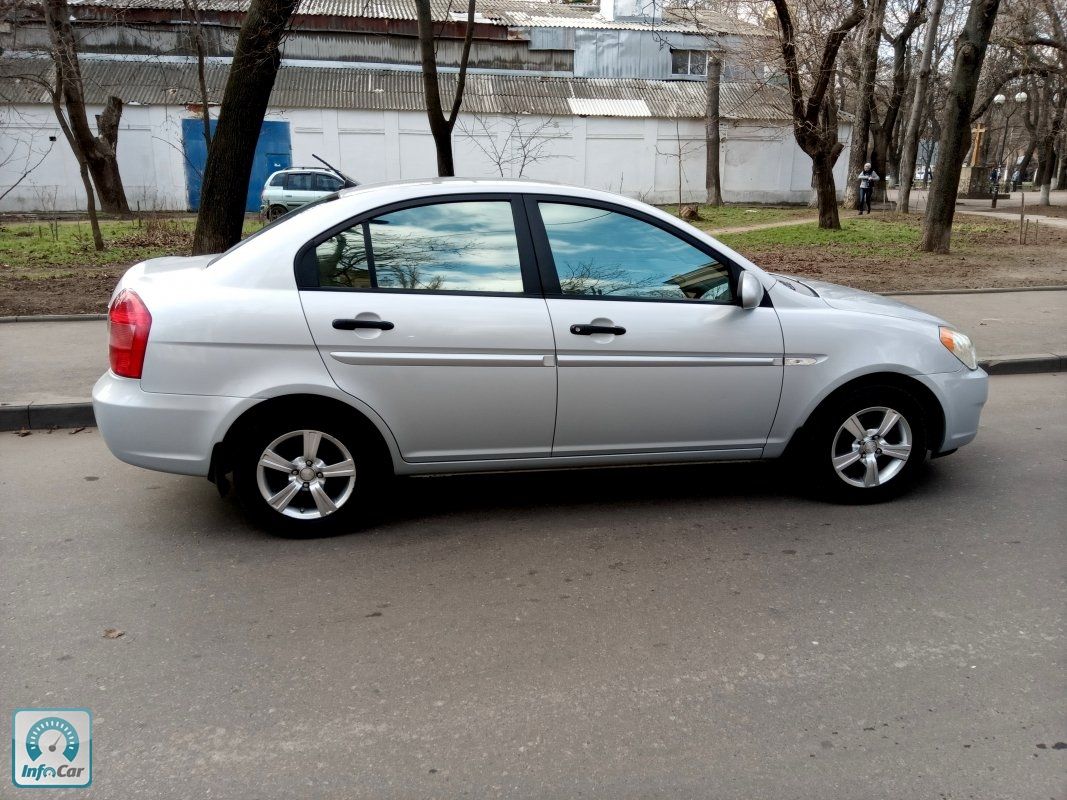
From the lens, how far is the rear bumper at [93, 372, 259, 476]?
4.16 m

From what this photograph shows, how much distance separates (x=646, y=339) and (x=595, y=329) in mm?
280

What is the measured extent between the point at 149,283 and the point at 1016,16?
30559mm

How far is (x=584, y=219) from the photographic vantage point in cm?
459

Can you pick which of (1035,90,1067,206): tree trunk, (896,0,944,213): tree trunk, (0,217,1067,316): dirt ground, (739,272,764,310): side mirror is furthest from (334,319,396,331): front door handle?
(1035,90,1067,206): tree trunk

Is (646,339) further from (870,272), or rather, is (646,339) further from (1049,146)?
(1049,146)

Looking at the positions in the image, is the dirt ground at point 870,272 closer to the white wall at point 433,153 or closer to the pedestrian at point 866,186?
the pedestrian at point 866,186

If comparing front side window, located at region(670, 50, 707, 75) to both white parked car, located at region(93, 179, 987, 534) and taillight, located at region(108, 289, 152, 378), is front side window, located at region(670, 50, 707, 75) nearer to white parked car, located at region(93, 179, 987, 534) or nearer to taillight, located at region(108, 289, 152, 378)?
white parked car, located at region(93, 179, 987, 534)

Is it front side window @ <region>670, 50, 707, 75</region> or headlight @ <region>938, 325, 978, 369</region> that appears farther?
front side window @ <region>670, 50, 707, 75</region>

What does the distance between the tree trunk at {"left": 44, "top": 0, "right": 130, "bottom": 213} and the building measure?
3957 millimetres

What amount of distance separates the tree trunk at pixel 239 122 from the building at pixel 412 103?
22.3 meters

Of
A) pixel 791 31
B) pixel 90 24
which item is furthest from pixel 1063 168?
pixel 90 24

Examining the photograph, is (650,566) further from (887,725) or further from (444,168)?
(444,168)

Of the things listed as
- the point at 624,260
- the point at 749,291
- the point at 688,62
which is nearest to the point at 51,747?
the point at 624,260

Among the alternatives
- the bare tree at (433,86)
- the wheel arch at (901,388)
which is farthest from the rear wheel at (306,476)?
the bare tree at (433,86)
